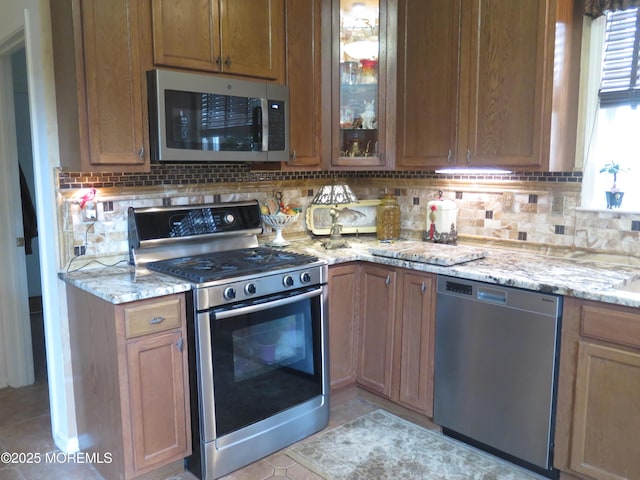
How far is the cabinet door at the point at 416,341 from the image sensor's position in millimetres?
2713

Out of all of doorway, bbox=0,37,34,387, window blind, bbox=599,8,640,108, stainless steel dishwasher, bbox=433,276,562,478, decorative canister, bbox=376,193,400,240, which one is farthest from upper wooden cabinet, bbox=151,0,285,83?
window blind, bbox=599,8,640,108

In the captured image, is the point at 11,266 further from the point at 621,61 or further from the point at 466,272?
the point at 621,61

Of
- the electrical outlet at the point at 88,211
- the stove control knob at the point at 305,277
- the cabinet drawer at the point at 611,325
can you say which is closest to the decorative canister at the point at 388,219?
the stove control knob at the point at 305,277

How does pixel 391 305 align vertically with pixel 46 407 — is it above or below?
above

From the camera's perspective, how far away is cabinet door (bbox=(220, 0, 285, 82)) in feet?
8.67

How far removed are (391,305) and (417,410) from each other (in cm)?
58

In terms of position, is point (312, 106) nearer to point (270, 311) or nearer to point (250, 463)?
point (270, 311)

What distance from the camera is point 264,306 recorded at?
8.02 ft

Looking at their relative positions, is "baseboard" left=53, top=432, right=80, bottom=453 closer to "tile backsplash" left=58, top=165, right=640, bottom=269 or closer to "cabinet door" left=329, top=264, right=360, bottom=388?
"tile backsplash" left=58, top=165, right=640, bottom=269

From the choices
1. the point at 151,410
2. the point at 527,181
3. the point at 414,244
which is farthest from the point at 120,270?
the point at 527,181

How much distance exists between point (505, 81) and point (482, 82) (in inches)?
5.0

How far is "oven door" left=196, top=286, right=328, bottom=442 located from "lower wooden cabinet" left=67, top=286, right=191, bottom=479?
107mm

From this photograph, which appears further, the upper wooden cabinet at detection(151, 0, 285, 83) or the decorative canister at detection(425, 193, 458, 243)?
the decorative canister at detection(425, 193, 458, 243)

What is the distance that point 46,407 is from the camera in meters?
3.11
